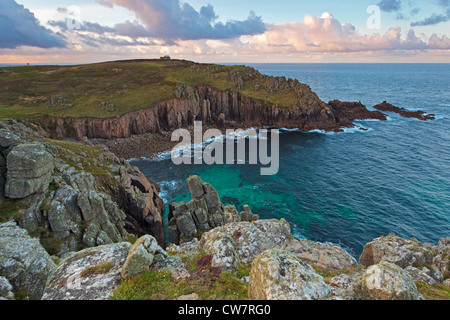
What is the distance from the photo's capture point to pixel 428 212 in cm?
4906

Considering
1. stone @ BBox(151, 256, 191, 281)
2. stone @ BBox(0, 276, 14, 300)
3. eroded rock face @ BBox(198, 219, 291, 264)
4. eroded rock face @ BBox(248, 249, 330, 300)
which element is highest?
eroded rock face @ BBox(248, 249, 330, 300)

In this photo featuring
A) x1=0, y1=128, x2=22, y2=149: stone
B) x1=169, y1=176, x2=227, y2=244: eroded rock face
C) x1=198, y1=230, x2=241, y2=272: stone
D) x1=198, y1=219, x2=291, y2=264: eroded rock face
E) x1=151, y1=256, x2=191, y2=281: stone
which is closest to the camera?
x1=151, y1=256, x2=191, y2=281: stone

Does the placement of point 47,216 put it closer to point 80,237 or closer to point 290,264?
point 80,237

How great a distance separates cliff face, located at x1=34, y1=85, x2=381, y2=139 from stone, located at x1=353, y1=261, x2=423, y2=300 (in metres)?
91.5

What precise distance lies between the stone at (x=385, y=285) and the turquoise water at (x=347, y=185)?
34106 millimetres

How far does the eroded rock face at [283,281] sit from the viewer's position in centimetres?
1073

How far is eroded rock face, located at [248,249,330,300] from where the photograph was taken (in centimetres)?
1073

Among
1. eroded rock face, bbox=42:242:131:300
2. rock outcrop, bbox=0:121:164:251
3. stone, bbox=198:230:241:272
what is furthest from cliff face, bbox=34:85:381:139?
stone, bbox=198:230:241:272

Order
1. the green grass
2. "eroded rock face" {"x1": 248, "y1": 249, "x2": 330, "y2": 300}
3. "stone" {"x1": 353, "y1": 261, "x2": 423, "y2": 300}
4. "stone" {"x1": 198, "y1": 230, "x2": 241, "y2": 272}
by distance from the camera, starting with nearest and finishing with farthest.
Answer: "stone" {"x1": 353, "y1": 261, "x2": 423, "y2": 300}, "eroded rock face" {"x1": 248, "y1": 249, "x2": 330, "y2": 300}, the green grass, "stone" {"x1": 198, "y1": 230, "x2": 241, "y2": 272}

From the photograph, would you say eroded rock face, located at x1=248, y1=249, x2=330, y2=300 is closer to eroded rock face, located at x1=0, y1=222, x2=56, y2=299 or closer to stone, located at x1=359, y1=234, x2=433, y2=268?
eroded rock face, located at x1=0, y1=222, x2=56, y2=299
